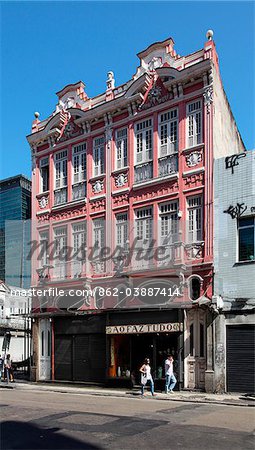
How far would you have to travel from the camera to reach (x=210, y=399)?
19.0 meters

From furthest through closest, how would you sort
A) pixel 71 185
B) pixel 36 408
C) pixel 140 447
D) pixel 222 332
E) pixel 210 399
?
1. pixel 71 185
2. pixel 222 332
3. pixel 210 399
4. pixel 36 408
5. pixel 140 447

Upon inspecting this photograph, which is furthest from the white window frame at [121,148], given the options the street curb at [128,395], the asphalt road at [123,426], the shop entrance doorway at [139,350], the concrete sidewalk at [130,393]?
the asphalt road at [123,426]

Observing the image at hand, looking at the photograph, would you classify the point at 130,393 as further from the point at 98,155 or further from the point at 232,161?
the point at 98,155

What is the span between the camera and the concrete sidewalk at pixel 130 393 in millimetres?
18652

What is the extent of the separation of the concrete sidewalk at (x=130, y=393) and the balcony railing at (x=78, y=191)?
30.9 ft

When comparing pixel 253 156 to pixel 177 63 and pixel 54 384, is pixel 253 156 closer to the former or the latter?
pixel 177 63

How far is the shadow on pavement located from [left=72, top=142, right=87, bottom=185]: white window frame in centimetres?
1693

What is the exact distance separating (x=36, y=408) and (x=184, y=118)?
551 inches

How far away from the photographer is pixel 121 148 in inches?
1044

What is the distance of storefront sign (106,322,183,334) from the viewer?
2247 cm

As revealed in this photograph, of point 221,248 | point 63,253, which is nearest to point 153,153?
point 221,248

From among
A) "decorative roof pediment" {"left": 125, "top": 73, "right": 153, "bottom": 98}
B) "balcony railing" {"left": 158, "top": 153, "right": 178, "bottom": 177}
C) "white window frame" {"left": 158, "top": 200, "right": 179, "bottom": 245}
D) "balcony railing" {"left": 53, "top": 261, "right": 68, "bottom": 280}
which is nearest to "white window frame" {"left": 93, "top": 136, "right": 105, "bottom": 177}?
"decorative roof pediment" {"left": 125, "top": 73, "right": 153, "bottom": 98}

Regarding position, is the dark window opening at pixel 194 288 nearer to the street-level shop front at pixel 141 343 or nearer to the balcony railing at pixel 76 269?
the street-level shop front at pixel 141 343

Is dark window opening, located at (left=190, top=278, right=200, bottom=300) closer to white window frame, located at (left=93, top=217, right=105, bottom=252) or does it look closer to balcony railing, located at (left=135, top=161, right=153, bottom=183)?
balcony railing, located at (left=135, top=161, right=153, bottom=183)
